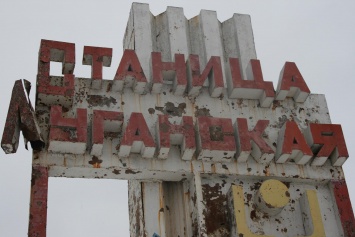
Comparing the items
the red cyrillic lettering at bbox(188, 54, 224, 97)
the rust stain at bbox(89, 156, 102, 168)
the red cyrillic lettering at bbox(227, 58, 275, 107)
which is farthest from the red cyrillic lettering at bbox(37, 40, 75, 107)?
the red cyrillic lettering at bbox(227, 58, 275, 107)

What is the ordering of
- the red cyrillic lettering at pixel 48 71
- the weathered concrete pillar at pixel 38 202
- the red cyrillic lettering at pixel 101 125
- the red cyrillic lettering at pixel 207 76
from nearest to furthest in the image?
the weathered concrete pillar at pixel 38 202
the red cyrillic lettering at pixel 101 125
the red cyrillic lettering at pixel 48 71
the red cyrillic lettering at pixel 207 76

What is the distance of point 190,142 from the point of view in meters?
10.8

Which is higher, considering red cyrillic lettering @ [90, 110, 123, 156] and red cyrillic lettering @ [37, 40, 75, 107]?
red cyrillic lettering @ [37, 40, 75, 107]

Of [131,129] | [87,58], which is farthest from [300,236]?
[87,58]

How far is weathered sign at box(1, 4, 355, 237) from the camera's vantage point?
1037cm

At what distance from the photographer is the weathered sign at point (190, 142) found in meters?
10.4

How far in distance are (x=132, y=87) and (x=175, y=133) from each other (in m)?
1.43

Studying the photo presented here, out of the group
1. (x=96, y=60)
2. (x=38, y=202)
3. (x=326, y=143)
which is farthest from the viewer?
(x=326, y=143)

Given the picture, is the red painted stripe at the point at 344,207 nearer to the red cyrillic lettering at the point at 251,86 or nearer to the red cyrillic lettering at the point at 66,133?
the red cyrillic lettering at the point at 251,86

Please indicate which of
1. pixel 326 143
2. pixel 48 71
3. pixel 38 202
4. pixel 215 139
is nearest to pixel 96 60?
pixel 48 71

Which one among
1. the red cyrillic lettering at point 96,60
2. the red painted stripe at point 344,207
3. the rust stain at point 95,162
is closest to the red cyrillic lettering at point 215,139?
the rust stain at point 95,162

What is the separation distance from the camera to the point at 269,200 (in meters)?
10.6

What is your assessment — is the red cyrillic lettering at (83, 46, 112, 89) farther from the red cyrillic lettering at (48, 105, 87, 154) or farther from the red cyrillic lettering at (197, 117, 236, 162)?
the red cyrillic lettering at (197, 117, 236, 162)

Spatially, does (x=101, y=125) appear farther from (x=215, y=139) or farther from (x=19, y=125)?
(x=215, y=139)
